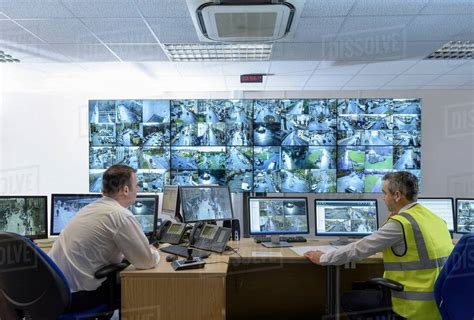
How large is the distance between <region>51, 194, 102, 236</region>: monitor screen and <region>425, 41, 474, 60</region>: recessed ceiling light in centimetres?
381

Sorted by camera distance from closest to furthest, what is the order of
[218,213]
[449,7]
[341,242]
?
[449,7] → [341,242] → [218,213]

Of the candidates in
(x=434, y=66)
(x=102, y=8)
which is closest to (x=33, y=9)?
(x=102, y=8)

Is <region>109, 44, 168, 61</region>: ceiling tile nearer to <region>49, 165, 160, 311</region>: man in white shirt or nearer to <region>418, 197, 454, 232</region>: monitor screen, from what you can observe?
<region>49, 165, 160, 311</region>: man in white shirt

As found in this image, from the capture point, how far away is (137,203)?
287 cm

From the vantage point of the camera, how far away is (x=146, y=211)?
9.48 feet

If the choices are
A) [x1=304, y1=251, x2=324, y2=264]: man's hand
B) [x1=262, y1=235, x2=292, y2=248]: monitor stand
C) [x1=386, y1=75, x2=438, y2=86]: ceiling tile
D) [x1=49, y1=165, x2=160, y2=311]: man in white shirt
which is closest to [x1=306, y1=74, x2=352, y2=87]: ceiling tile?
[x1=386, y1=75, x2=438, y2=86]: ceiling tile

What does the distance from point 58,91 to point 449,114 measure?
511cm

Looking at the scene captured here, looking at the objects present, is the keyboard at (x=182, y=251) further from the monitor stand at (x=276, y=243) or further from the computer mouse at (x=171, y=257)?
the monitor stand at (x=276, y=243)

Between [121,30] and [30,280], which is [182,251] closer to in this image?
[30,280]

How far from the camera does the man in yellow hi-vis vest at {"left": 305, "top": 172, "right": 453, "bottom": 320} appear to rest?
5.81 ft

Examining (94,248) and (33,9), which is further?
(33,9)

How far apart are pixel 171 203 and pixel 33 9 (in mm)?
1890

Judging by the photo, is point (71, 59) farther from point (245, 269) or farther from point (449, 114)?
point (449, 114)

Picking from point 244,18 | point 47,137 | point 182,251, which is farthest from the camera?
point 47,137
